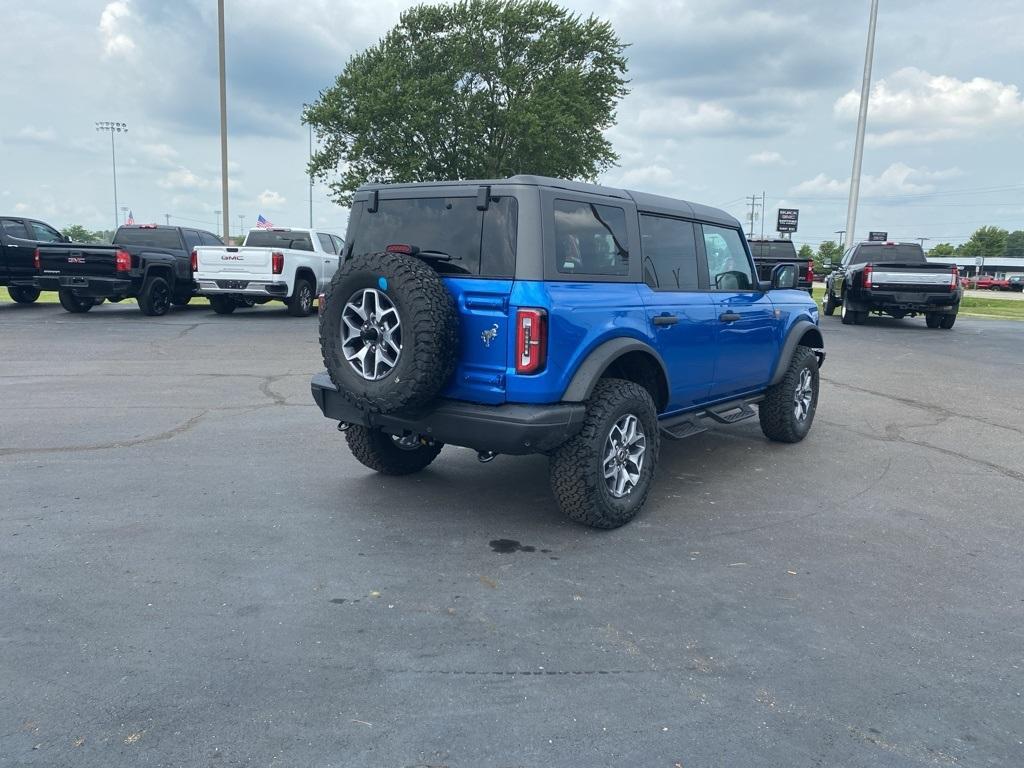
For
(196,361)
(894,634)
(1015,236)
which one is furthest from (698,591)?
(1015,236)

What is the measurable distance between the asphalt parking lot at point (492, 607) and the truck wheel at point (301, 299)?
33.7ft

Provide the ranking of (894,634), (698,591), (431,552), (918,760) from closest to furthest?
(918,760) < (894,634) < (698,591) < (431,552)

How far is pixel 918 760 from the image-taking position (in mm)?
2619

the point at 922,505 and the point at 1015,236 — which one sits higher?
the point at 1015,236

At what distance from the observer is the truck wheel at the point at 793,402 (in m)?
6.84

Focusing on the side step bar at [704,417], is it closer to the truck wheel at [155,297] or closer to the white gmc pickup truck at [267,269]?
the white gmc pickup truck at [267,269]

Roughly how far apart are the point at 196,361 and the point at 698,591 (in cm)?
887

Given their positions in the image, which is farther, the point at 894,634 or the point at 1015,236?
the point at 1015,236

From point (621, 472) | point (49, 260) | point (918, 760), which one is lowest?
point (918, 760)

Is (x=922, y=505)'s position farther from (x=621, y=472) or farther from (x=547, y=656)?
(x=547, y=656)

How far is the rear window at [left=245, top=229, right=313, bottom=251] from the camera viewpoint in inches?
692

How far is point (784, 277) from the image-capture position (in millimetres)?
6512

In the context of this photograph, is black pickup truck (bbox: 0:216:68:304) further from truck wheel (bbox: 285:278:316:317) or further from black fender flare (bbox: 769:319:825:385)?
black fender flare (bbox: 769:319:825:385)

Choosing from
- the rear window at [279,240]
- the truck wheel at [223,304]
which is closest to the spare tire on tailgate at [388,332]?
the rear window at [279,240]
